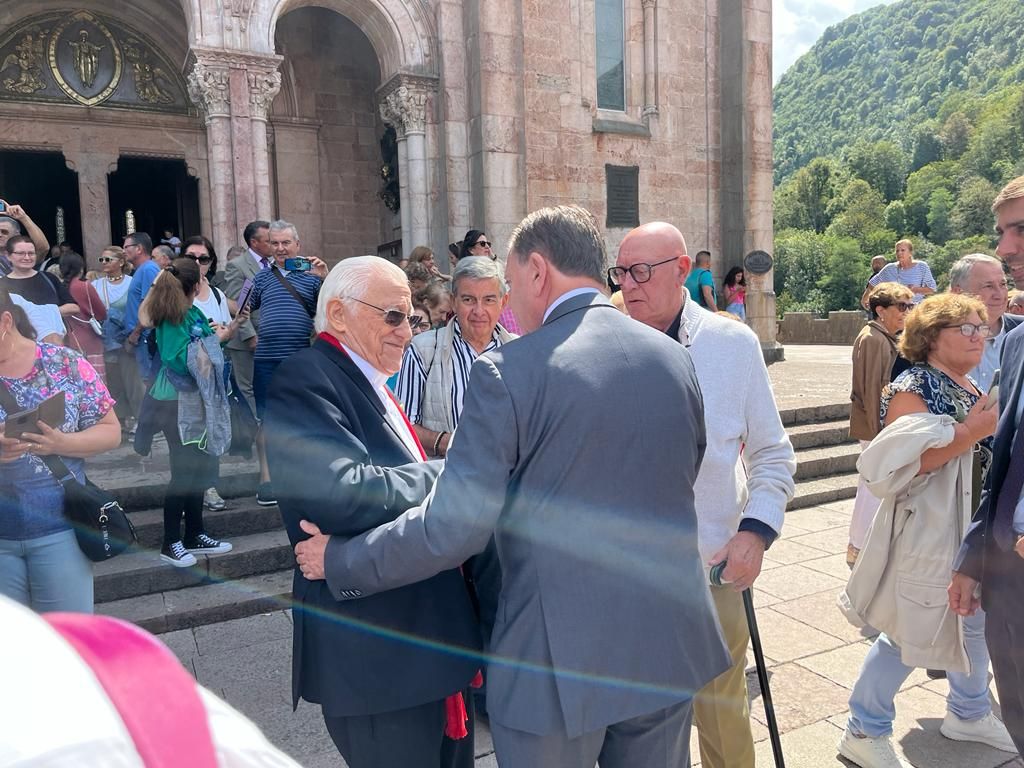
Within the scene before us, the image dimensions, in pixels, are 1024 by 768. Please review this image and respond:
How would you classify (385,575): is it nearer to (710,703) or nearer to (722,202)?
(710,703)

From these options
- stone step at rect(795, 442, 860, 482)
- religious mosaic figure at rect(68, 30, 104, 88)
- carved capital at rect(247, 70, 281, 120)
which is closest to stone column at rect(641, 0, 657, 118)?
carved capital at rect(247, 70, 281, 120)

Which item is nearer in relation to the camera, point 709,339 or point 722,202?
point 709,339

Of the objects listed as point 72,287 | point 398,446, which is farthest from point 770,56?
point 398,446

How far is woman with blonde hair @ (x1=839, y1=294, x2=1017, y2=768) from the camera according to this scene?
9.41 ft

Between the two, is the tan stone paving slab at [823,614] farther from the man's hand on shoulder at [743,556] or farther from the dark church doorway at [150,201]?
the dark church doorway at [150,201]

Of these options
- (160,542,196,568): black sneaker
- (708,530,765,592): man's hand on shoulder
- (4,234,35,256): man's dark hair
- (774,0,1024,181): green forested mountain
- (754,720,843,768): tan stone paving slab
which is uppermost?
(774,0,1024,181): green forested mountain

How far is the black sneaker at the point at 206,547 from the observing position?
4852 mm

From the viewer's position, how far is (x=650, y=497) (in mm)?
1749

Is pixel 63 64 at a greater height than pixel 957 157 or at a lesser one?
lesser

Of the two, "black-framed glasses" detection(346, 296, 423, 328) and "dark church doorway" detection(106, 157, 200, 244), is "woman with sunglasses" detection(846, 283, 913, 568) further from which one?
"dark church doorway" detection(106, 157, 200, 244)

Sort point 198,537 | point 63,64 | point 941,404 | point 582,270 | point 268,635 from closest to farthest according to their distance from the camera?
1. point 582,270
2. point 941,404
3. point 268,635
4. point 198,537
5. point 63,64

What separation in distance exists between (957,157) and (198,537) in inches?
3812

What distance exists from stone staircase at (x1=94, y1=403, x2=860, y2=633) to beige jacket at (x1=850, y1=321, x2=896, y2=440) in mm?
4038

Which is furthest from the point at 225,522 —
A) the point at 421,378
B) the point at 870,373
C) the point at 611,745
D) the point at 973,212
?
the point at 973,212
